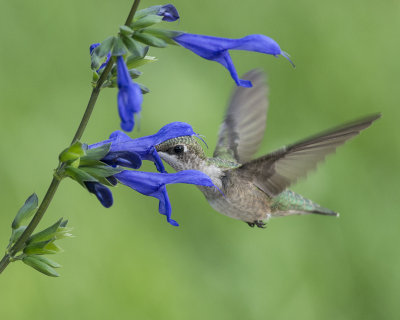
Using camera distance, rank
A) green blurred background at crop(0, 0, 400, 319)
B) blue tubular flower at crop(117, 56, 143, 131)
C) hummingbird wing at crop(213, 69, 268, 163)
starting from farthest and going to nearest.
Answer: green blurred background at crop(0, 0, 400, 319) → hummingbird wing at crop(213, 69, 268, 163) → blue tubular flower at crop(117, 56, 143, 131)

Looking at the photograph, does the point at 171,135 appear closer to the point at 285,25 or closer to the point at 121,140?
the point at 121,140

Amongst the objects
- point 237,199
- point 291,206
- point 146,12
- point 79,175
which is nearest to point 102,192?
point 79,175

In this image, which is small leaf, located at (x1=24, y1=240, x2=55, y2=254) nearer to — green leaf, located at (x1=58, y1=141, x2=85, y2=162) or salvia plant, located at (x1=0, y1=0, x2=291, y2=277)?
salvia plant, located at (x1=0, y1=0, x2=291, y2=277)

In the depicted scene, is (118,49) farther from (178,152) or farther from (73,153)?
(178,152)

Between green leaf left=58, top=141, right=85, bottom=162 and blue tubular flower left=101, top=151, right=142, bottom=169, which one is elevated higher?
green leaf left=58, top=141, right=85, bottom=162

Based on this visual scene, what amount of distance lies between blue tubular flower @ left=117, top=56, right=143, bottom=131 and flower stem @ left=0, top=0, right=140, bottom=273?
0.12 m

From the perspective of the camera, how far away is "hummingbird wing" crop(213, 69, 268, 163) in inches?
113

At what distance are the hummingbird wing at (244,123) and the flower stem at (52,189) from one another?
1092 mm

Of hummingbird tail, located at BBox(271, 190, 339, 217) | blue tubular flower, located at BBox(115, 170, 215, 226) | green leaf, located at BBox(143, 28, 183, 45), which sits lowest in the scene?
hummingbird tail, located at BBox(271, 190, 339, 217)

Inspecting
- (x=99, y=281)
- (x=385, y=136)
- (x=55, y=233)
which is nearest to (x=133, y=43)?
(x=55, y=233)

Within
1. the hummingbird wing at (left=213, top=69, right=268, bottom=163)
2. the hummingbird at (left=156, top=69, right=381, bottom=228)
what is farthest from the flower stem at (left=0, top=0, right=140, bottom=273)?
the hummingbird wing at (left=213, top=69, right=268, bottom=163)

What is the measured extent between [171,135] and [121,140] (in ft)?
0.54

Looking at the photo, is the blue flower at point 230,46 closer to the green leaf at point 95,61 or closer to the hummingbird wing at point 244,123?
the green leaf at point 95,61

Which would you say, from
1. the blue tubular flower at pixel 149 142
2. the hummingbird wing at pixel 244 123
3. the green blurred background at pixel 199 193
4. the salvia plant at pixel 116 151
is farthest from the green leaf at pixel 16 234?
the green blurred background at pixel 199 193
